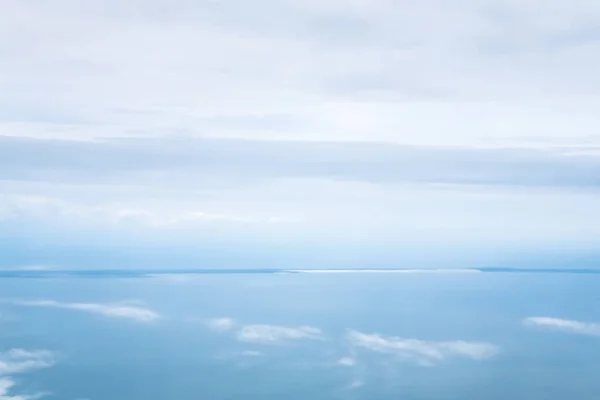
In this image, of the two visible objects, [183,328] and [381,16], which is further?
[183,328]

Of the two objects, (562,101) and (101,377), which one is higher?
(562,101)

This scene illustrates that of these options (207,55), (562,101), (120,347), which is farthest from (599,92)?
(120,347)

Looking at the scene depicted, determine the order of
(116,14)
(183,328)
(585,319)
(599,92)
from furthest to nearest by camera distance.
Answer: (585,319) < (183,328) < (599,92) < (116,14)

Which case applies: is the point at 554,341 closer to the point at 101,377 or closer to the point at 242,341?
the point at 242,341

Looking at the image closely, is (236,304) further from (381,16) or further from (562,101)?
(562,101)

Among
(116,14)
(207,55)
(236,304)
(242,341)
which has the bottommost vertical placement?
(242,341)

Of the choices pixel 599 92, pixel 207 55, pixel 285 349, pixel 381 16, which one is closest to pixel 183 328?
pixel 285 349

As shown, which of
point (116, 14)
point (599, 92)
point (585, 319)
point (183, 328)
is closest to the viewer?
point (116, 14)
